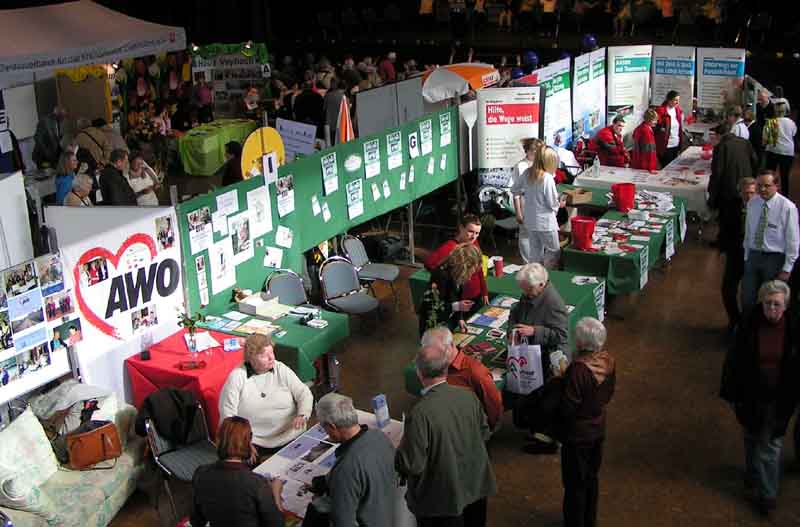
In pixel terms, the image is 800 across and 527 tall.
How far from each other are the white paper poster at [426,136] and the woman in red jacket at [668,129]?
11.4ft

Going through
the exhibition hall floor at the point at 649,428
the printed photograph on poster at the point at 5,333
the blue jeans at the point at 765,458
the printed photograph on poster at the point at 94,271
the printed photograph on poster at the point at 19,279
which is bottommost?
the exhibition hall floor at the point at 649,428

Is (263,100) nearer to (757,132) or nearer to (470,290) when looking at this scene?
(757,132)

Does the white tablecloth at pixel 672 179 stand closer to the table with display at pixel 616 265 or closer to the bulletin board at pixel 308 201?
the bulletin board at pixel 308 201

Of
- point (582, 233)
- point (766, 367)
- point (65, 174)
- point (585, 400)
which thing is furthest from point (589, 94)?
point (585, 400)

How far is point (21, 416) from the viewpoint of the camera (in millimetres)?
5109

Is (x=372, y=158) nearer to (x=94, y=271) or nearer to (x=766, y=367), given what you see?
(x=94, y=271)

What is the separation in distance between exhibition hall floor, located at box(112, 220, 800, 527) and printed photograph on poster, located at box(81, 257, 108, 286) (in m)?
1.35

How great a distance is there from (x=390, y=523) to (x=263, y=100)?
37.3 ft

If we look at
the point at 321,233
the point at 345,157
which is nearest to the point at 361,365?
the point at 321,233

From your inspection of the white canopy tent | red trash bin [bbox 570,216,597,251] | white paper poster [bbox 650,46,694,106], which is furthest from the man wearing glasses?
the white canopy tent

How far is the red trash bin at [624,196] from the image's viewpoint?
28.7 ft

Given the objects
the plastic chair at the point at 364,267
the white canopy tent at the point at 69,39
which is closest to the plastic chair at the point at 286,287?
the plastic chair at the point at 364,267

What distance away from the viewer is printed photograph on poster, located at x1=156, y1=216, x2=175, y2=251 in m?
6.19

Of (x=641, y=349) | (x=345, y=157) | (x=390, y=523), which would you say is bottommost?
(x=641, y=349)
